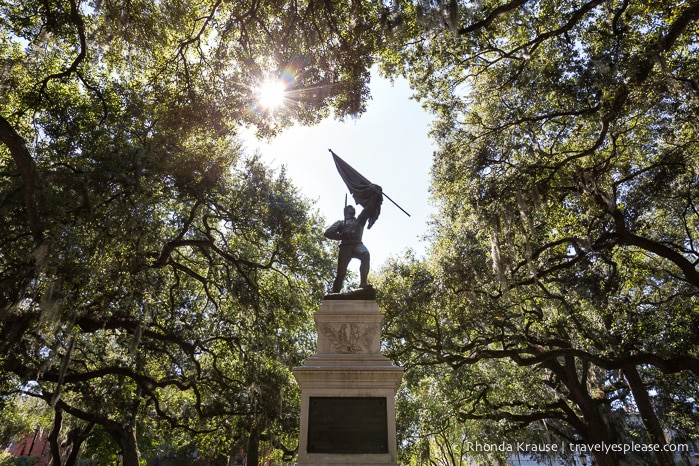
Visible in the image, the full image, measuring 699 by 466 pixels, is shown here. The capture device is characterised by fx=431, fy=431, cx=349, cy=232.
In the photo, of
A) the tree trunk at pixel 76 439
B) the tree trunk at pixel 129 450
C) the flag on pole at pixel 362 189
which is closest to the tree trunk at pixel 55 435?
the tree trunk at pixel 76 439

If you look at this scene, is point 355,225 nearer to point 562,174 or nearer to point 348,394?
point 348,394

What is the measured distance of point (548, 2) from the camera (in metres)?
10.1

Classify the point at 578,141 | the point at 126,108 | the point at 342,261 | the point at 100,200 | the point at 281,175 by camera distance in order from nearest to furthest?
1. the point at 342,261
2. the point at 100,200
3. the point at 126,108
4. the point at 578,141
5. the point at 281,175

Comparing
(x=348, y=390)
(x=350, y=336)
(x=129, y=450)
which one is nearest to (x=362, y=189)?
(x=350, y=336)

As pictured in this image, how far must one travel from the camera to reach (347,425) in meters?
6.12

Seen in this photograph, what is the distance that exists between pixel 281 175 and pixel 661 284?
53.6ft

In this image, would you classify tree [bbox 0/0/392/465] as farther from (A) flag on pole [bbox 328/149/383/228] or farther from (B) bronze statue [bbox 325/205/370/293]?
(B) bronze statue [bbox 325/205/370/293]

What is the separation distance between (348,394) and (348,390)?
0.18 feet

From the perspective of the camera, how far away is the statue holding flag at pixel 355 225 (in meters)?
7.89

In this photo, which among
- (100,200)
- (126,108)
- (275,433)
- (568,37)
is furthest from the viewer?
(275,433)

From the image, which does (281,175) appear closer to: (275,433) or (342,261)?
(342,261)

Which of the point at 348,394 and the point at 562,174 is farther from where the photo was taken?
the point at 562,174

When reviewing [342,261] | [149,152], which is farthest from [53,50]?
[342,261]

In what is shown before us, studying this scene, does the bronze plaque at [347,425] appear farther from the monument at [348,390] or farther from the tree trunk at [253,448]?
the tree trunk at [253,448]
